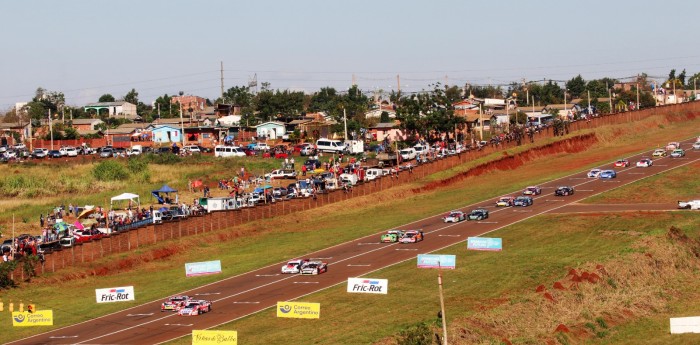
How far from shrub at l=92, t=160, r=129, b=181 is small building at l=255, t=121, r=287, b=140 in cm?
5005

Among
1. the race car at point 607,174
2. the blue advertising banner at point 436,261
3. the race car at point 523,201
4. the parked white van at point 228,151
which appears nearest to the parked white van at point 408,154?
the parked white van at point 228,151

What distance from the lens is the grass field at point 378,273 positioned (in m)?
62.2

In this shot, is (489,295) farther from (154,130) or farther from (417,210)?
(154,130)

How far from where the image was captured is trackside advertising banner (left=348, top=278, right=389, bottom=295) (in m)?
68.3

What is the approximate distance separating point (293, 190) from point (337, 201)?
500 centimetres

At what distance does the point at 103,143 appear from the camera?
558ft

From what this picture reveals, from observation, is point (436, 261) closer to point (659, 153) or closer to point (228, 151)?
point (659, 153)

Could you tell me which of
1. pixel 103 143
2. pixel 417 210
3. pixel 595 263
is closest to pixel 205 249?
pixel 417 210

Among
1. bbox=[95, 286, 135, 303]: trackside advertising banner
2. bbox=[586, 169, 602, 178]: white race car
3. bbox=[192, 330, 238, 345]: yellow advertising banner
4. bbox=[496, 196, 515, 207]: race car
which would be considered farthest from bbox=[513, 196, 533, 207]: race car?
bbox=[192, 330, 238, 345]: yellow advertising banner

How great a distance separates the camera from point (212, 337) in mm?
54125

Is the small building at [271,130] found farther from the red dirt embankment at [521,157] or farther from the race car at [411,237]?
the race car at [411,237]

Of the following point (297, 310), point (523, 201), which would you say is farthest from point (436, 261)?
point (523, 201)

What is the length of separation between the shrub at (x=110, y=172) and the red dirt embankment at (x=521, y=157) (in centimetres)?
3887

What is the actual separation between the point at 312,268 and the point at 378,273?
5.06 meters
